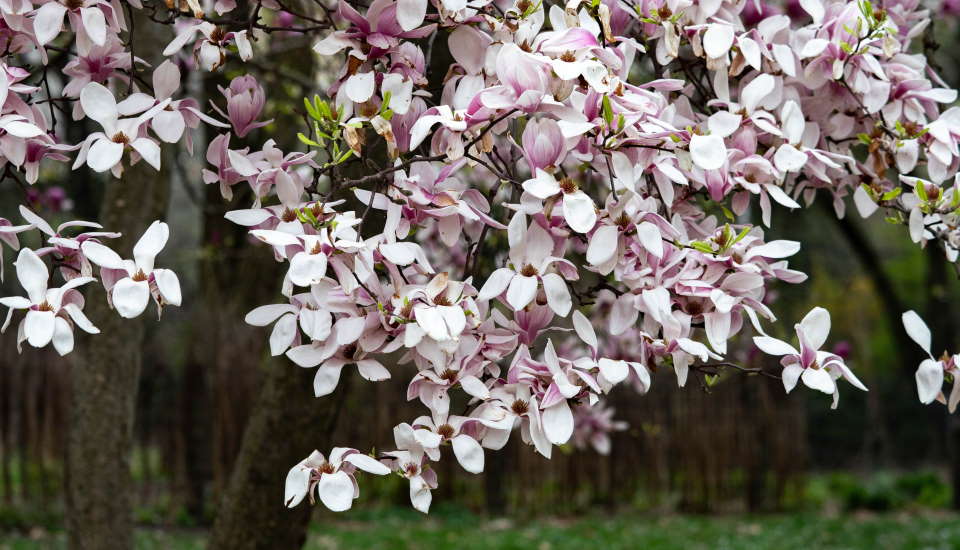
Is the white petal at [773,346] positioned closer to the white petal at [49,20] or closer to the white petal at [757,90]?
the white petal at [757,90]

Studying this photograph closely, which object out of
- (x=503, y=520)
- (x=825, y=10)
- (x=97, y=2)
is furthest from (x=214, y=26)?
(x=503, y=520)

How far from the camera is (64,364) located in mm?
7121

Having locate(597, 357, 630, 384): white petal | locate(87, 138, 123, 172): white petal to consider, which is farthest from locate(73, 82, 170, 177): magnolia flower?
locate(597, 357, 630, 384): white petal

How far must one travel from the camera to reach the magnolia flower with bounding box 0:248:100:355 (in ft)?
3.96

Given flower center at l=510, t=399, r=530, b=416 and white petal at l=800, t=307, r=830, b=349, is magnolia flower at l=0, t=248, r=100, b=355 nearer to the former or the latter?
flower center at l=510, t=399, r=530, b=416

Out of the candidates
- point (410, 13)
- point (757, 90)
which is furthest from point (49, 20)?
point (757, 90)

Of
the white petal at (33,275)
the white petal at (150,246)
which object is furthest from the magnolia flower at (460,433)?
the white petal at (33,275)

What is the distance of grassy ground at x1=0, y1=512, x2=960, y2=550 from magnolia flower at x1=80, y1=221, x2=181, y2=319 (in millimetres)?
4947

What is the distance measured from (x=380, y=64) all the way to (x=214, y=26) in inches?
12.3

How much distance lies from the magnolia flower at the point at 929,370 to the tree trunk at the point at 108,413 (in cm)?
217

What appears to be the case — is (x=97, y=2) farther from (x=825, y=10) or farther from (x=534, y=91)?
(x=825, y=10)

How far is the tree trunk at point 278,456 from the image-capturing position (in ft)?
7.93

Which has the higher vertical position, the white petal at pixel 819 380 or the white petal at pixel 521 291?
the white petal at pixel 521 291

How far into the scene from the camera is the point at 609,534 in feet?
22.4
